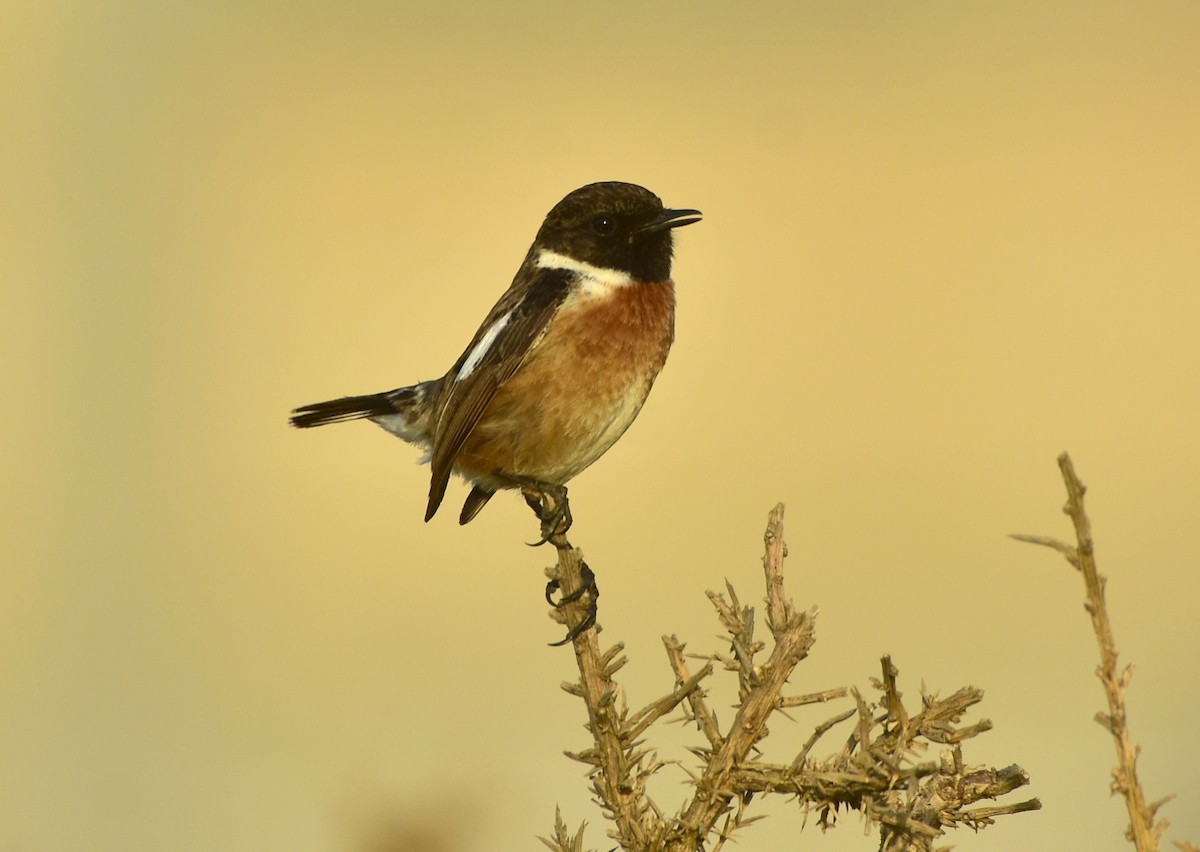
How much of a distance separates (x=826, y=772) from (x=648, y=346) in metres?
2.82

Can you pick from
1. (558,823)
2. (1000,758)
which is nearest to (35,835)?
(1000,758)

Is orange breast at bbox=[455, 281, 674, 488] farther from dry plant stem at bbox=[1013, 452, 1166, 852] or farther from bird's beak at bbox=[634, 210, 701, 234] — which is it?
dry plant stem at bbox=[1013, 452, 1166, 852]

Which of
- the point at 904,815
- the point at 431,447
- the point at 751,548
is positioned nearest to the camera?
the point at 904,815

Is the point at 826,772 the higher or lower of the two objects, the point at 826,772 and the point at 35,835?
the higher

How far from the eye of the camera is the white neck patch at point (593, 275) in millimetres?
4387

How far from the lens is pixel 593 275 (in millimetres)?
4453

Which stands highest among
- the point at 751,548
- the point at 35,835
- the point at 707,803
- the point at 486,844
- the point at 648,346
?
the point at 648,346

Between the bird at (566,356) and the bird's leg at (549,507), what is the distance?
0.04 feet

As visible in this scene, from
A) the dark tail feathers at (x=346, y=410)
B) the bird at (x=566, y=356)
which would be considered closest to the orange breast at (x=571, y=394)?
the bird at (x=566, y=356)

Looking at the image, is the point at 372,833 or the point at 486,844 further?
the point at 486,844

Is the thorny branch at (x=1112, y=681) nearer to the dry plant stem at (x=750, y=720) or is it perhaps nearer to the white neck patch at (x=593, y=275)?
the dry plant stem at (x=750, y=720)

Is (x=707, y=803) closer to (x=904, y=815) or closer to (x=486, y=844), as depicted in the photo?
(x=904, y=815)

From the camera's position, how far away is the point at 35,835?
602 centimetres

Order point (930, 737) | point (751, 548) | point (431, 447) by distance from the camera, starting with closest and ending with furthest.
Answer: point (930, 737) < point (431, 447) < point (751, 548)
